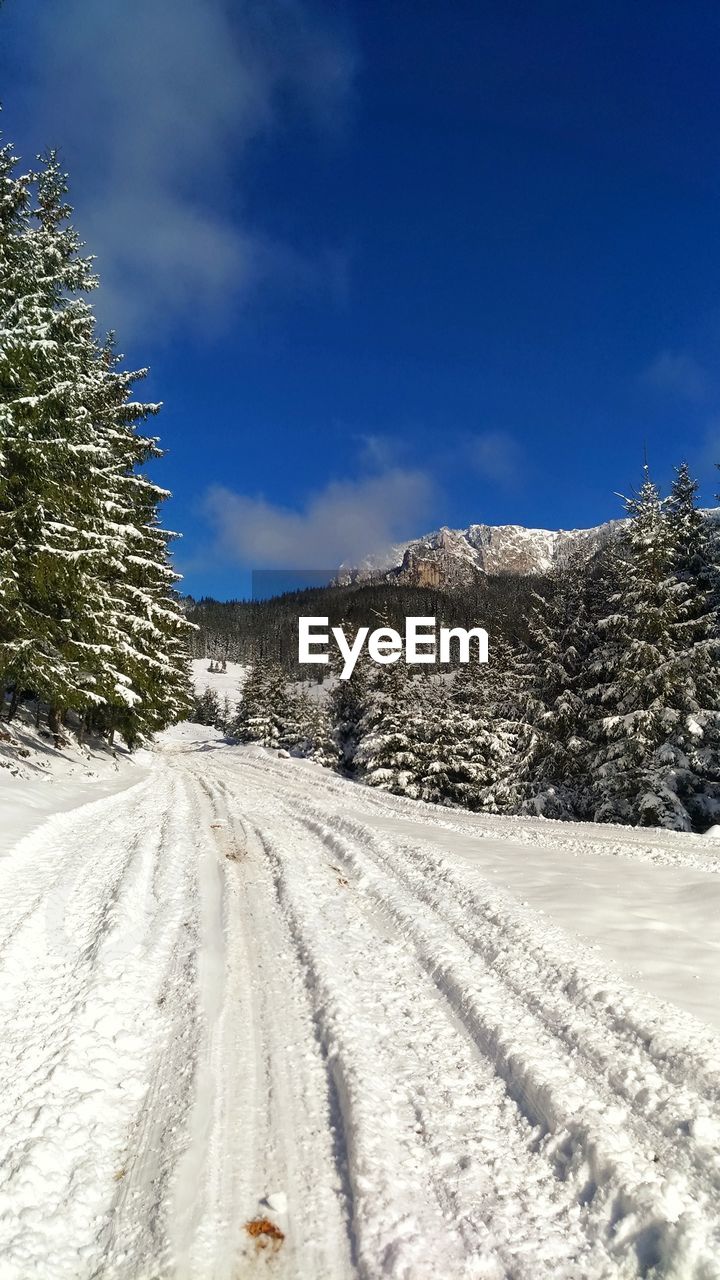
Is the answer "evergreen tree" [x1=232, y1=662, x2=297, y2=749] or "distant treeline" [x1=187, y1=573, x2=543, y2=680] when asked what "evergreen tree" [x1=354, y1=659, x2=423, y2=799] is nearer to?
"evergreen tree" [x1=232, y1=662, x2=297, y2=749]

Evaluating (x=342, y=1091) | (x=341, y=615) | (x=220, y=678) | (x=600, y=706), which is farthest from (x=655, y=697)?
(x=341, y=615)

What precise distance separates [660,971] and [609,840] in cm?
579

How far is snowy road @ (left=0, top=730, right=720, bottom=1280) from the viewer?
218 cm

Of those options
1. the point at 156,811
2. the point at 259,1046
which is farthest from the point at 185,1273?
the point at 156,811

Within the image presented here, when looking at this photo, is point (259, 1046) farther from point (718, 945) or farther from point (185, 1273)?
point (718, 945)

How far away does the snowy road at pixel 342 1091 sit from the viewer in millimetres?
2182

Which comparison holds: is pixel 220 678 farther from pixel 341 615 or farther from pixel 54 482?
pixel 54 482

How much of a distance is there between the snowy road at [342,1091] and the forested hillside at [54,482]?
9.27 meters

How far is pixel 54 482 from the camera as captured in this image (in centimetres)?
1368

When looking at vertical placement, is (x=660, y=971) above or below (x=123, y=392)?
below

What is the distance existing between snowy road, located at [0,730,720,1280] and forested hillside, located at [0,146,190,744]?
30.4 feet

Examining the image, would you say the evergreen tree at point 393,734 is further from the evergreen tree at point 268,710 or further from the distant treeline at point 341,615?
the distant treeline at point 341,615

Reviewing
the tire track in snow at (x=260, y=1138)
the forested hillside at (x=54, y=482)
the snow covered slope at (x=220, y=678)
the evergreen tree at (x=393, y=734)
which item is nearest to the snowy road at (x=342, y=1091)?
the tire track in snow at (x=260, y=1138)

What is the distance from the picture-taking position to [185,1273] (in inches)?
81.0
